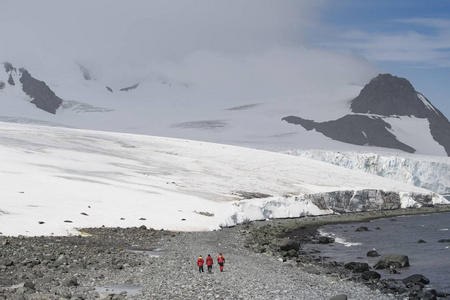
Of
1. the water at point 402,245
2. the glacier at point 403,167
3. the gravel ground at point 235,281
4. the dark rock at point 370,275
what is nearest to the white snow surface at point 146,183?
the water at point 402,245

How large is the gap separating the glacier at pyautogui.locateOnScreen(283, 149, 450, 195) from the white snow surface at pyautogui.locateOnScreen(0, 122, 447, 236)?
2281cm

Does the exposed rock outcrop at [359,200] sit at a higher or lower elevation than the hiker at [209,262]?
higher

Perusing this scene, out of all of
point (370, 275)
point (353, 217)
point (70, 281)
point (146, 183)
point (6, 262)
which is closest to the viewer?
point (70, 281)

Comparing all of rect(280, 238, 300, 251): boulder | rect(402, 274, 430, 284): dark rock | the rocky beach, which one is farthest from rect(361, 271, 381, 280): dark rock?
rect(280, 238, 300, 251): boulder

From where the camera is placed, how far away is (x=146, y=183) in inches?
2239

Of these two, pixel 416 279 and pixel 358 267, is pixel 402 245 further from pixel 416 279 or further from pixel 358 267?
pixel 416 279

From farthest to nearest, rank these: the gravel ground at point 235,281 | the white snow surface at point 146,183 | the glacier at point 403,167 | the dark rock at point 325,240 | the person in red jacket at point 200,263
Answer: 1. the glacier at point 403,167
2. the dark rock at point 325,240
3. the white snow surface at point 146,183
4. the person in red jacket at point 200,263
5. the gravel ground at point 235,281

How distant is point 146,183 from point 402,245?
2702cm

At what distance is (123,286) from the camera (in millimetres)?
19656

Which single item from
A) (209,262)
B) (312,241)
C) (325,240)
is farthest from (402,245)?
(209,262)

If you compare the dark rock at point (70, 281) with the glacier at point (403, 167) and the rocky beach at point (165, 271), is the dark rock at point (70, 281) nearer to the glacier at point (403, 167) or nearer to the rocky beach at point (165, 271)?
the rocky beach at point (165, 271)

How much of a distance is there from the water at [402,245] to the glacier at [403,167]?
4551 centimetres

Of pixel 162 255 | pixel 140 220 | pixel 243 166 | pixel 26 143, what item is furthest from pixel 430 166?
pixel 162 255

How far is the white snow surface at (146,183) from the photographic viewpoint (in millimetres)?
38031
